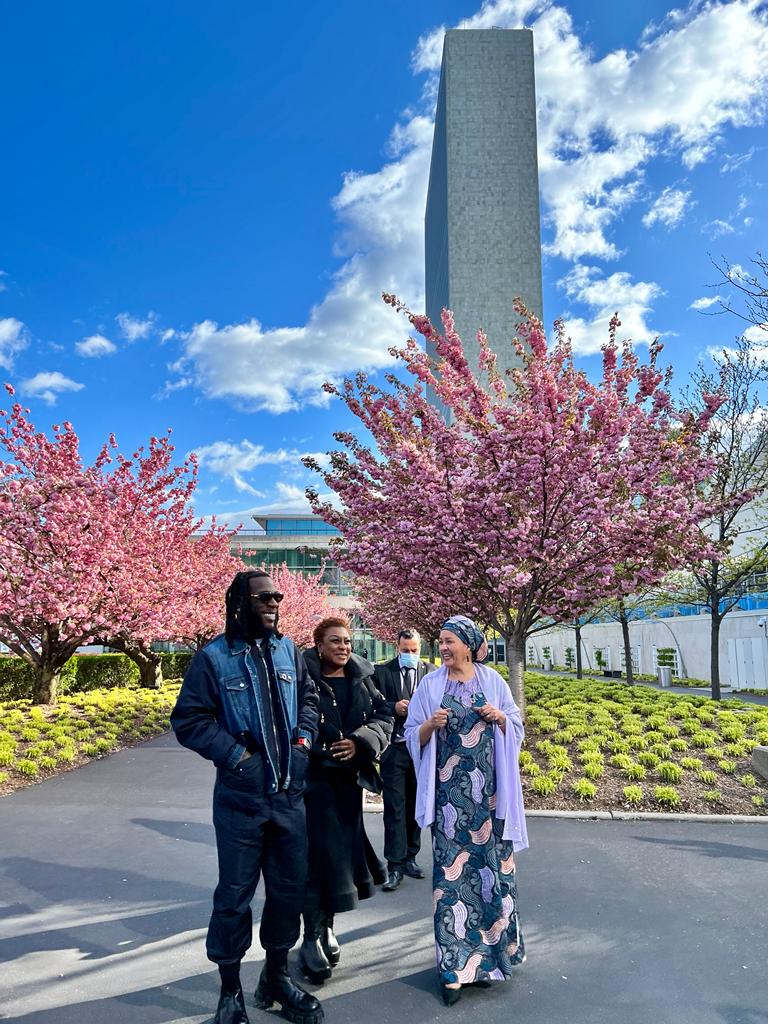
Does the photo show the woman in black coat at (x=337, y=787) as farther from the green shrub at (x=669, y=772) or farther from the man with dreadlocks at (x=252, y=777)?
the green shrub at (x=669, y=772)

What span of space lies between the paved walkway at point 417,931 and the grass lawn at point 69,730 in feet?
10.5

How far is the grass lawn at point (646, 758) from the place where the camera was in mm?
8422

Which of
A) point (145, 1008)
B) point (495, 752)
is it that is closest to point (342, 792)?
point (495, 752)

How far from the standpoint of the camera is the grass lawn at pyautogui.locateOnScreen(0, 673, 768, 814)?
8562 millimetres

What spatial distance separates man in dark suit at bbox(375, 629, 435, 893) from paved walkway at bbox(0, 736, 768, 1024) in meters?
0.20

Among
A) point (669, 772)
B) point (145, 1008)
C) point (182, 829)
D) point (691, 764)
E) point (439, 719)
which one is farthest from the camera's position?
point (691, 764)

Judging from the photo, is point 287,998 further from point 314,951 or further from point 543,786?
point 543,786

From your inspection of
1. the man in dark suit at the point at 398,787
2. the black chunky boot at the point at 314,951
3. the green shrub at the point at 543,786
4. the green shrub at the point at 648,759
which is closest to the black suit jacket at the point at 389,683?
the man in dark suit at the point at 398,787

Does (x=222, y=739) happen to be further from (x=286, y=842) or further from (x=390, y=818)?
(x=390, y=818)

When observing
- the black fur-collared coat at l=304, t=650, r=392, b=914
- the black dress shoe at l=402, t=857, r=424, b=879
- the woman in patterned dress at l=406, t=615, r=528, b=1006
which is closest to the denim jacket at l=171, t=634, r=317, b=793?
the black fur-collared coat at l=304, t=650, r=392, b=914

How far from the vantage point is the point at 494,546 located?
34.7 ft

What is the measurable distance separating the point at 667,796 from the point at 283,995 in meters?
6.05

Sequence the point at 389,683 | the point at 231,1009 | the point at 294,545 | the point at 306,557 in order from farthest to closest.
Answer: the point at 294,545
the point at 306,557
the point at 389,683
the point at 231,1009

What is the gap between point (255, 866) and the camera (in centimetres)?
348
